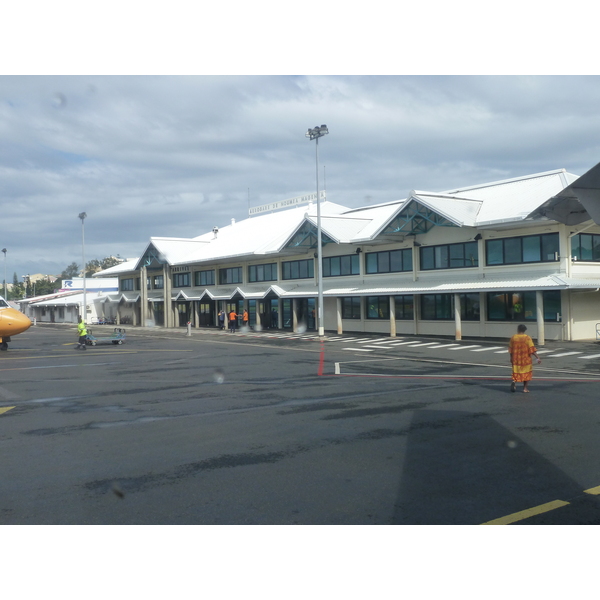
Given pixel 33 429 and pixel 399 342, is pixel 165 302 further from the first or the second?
pixel 33 429

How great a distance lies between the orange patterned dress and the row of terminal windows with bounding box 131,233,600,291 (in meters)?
14.8

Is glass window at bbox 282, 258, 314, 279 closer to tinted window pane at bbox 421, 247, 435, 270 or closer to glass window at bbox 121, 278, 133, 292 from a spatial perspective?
tinted window pane at bbox 421, 247, 435, 270

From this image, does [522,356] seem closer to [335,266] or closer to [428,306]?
[428,306]

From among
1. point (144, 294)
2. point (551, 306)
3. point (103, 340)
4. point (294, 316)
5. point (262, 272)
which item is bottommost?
point (103, 340)

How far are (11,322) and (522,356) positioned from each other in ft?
74.6

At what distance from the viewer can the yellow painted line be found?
5.88m

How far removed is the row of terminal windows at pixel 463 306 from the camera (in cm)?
2798

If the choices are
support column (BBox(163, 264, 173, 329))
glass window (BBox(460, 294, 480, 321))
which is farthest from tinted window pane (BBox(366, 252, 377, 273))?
support column (BBox(163, 264, 173, 329))

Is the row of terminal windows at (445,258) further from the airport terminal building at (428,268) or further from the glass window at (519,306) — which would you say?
the glass window at (519,306)

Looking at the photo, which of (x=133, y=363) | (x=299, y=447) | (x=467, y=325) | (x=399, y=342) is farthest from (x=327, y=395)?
(x=467, y=325)

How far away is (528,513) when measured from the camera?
20.0 ft

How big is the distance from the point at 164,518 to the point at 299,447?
3.32 meters

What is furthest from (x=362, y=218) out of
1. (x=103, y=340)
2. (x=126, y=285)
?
(x=126, y=285)

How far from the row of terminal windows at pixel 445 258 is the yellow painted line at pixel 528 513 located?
890 inches
